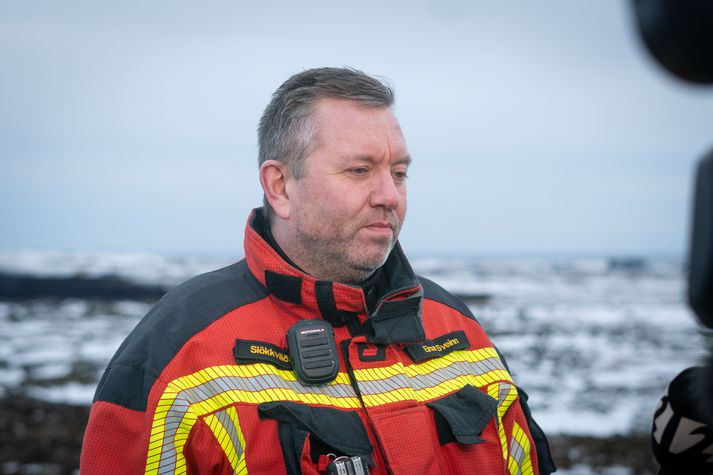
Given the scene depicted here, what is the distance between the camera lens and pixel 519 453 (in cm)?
277

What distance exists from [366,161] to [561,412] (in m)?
7.92

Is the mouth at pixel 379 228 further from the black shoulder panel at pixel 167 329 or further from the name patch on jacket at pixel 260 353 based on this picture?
the name patch on jacket at pixel 260 353

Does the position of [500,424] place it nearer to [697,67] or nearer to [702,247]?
[702,247]

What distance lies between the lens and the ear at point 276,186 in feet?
9.32

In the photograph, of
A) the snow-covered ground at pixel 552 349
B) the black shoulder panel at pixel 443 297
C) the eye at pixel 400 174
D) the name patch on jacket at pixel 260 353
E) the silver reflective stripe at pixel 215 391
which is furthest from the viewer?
the snow-covered ground at pixel 552 349

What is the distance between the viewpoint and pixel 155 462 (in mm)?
2211

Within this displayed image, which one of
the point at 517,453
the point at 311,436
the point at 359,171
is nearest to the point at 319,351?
the point at 311,436

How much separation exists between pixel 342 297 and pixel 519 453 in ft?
3.32

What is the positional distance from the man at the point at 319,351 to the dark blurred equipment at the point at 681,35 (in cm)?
185

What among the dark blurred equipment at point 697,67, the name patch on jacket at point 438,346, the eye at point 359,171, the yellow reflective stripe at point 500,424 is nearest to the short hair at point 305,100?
the eye at point 359,171

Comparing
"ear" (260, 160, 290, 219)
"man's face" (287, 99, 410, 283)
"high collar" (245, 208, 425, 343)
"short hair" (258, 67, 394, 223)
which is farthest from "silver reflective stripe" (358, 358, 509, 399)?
"short hair" (258, 67, 394, 223)

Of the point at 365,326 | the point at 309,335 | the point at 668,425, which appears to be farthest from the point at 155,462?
the point at 668,425

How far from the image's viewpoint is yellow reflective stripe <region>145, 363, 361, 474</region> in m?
2.22

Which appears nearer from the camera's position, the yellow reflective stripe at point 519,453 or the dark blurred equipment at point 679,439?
the dark blurred equipment at point 679,439
